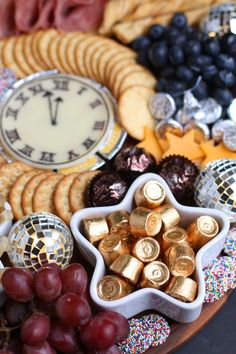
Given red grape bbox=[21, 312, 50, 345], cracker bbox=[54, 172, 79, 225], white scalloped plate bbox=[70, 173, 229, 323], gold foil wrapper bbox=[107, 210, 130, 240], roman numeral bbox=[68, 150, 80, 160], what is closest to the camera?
red grape bbox=[21, 312, 50, 345]

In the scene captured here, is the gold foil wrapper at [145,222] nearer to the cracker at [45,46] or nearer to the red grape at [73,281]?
the red grape at [73,281]

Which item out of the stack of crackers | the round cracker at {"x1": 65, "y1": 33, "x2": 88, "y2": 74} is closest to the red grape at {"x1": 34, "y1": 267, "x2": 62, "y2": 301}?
the round cracker at {"x1": 65, "y1": 33, "x2": 88, "y2": 74}

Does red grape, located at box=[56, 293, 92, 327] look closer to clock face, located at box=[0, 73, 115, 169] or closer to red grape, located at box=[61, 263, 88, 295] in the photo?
red grape, located at box=[61, 263, 88, 295]

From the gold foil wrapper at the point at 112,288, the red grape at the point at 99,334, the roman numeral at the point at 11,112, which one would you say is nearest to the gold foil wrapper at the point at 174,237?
the gold foil wrapper at the point at 112,288

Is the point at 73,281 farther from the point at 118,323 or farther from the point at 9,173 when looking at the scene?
the point at 9,173

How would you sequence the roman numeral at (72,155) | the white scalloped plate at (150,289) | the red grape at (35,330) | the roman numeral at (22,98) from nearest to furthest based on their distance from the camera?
1. the red grape at (35,330)
2. the white scalloped plate at (150,289)
3. the roman numeral at (72,155)
4. the roman numeral at (22,98)

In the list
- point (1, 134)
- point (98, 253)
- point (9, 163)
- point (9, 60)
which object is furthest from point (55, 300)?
point (9, 60)
